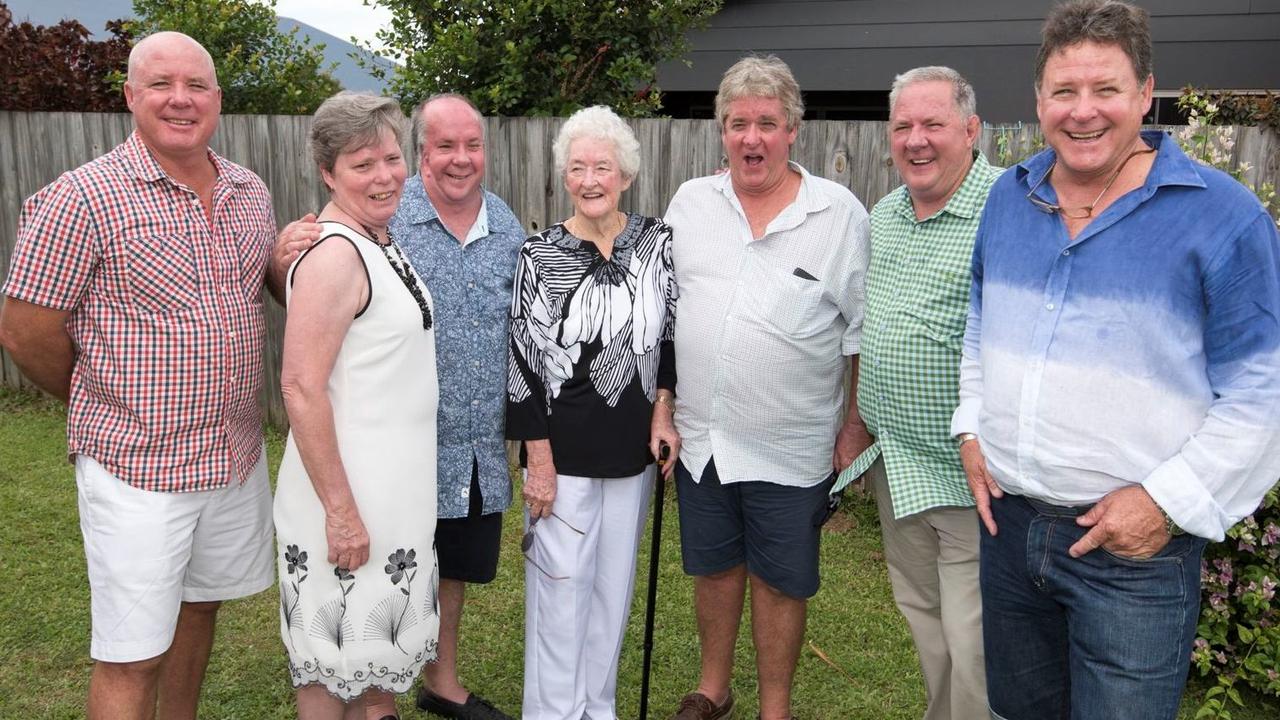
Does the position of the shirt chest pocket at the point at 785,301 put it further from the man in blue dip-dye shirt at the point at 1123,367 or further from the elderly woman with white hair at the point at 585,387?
the man in blue dip-dye shirt at the point at 1123,367

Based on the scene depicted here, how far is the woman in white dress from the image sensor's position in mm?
2480

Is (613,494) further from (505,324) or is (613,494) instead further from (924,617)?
(924,617)

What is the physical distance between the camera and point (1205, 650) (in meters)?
3.48


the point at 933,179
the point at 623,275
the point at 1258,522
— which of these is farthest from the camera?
the point at 1258,522

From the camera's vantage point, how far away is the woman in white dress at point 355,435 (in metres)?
2.48

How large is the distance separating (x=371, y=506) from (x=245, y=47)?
6.07 meters

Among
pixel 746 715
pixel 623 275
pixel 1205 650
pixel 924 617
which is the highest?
pixel 623 275

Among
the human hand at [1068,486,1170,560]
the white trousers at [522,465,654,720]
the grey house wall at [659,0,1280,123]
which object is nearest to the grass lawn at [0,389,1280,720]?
the white trousers at [522,465,654,720]

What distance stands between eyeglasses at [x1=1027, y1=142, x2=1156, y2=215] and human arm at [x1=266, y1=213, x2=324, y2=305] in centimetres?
180

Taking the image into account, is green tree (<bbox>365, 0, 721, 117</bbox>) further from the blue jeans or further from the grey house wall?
the blue jeans

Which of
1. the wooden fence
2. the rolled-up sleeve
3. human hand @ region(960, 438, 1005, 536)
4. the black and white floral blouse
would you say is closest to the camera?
the rolled-up sleeve

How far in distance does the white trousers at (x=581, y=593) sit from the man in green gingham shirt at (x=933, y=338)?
34.2 inches

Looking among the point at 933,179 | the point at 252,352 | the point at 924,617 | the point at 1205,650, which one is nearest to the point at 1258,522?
the point at 1205,650

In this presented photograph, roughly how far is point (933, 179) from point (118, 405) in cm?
235
